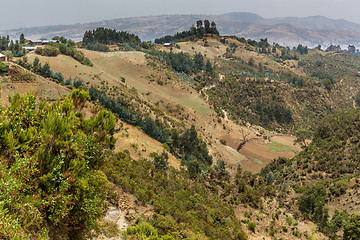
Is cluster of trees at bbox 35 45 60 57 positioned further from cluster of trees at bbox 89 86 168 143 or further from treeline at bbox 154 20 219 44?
treeline at bbox 154 20 219 44

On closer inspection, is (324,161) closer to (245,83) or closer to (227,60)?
(245,83)

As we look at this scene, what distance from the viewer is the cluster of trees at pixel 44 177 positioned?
9258 mm

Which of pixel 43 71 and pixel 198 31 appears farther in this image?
pixel 198 31

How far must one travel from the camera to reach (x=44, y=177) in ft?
33.6

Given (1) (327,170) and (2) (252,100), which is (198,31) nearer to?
(2) (252,100)

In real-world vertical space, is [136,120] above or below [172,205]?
above

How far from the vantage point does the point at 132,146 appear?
113 ft

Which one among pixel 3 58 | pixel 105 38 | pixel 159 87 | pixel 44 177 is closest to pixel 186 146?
pixel 44 177

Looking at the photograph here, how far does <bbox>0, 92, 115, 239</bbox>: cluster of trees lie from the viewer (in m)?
9.26

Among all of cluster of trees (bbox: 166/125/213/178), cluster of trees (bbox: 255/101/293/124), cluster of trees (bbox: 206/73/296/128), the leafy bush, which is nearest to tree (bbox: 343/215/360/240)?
cluster of trees (bbox: 166/125/213/178)

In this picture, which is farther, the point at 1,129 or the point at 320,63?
the point at 320,63

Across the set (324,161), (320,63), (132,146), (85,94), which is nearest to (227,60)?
(320,63)

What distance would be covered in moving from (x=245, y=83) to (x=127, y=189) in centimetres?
8963

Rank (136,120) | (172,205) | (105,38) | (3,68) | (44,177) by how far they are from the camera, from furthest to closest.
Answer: (105,38)
(136,120)
(3,68)
(172,205)
(44,177)
